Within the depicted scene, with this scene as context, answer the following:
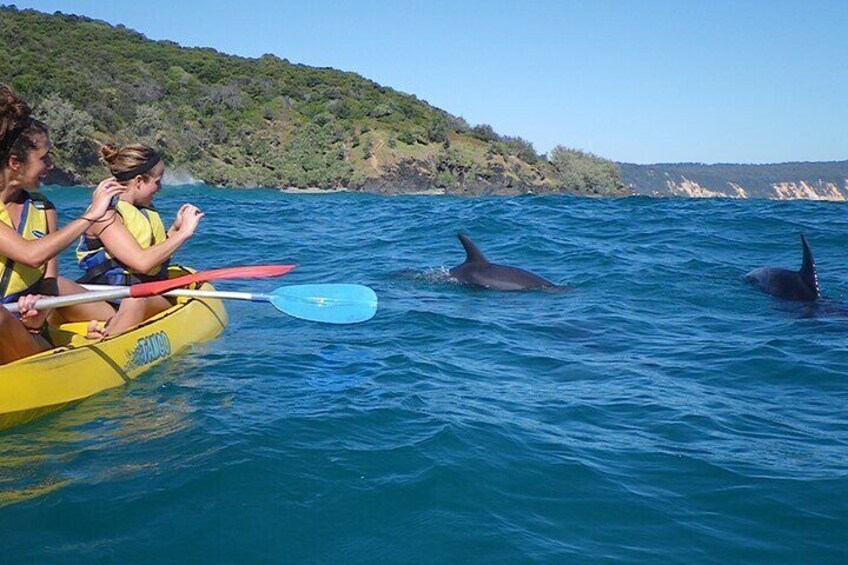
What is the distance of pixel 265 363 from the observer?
6348 millimetres

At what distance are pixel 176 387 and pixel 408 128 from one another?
5767cm

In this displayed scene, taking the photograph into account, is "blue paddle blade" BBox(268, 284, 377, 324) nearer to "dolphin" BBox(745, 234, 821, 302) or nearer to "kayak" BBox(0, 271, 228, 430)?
"kayak" BBox(0, 271, 228, 430)

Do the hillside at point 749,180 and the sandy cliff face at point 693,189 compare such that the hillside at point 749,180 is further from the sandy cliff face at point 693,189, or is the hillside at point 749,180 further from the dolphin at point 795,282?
the dolphin at point 795,282

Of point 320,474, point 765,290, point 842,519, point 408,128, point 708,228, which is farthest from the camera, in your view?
point 408,128

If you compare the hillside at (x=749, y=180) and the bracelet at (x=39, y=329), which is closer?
the bracelet at (x=39, y=329)

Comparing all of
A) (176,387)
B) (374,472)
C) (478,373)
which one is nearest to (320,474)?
(374,472)

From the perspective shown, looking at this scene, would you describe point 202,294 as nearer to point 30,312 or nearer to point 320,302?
point 320,302

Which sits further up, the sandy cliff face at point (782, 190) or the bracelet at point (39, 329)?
the sandy cliff face at point (782, 190)

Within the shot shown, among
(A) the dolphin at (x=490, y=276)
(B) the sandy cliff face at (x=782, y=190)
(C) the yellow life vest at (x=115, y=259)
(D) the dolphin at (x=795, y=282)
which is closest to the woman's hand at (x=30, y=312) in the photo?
(C) the yellow life vest at (x=115, y=259)

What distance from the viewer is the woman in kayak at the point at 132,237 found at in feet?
19.4

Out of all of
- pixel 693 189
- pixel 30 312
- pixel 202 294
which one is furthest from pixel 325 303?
pixel 693 189

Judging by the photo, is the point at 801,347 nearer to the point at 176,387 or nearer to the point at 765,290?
the point at 765,290

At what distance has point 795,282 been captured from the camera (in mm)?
9117

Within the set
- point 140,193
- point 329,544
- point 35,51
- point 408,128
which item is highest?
point 35,51
